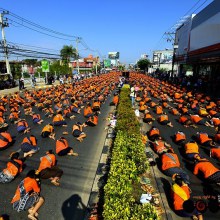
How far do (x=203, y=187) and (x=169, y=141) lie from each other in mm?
4958

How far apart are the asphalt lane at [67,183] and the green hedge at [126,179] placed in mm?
1404

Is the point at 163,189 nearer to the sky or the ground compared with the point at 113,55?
nearer to the ground

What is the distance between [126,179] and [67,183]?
2.75m

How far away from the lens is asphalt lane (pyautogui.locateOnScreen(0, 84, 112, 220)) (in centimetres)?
728

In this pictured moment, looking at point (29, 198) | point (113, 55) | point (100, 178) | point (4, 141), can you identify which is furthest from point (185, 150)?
point (113, 55)

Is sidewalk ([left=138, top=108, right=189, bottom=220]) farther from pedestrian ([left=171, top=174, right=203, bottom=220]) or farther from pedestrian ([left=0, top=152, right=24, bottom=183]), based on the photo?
pedestrian ([left=0, top=152, right=24, bottom=183])

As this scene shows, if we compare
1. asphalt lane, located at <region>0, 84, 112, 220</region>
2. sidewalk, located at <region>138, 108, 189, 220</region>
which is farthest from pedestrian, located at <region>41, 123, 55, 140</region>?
sidewalk, located at <region>138, 108, 189, 220</region>

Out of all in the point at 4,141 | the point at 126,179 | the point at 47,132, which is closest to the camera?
the point at 126,179

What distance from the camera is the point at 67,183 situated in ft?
29.0

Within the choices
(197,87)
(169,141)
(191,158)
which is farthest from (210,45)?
(191,158)

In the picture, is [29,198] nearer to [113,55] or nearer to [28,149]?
[28,149]

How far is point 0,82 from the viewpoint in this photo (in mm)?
40938

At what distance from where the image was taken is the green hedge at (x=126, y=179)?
5.50 metres

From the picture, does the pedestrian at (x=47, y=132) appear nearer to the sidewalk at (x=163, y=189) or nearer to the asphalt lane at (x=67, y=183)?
the asphalt lane at (x=67, y=183)
